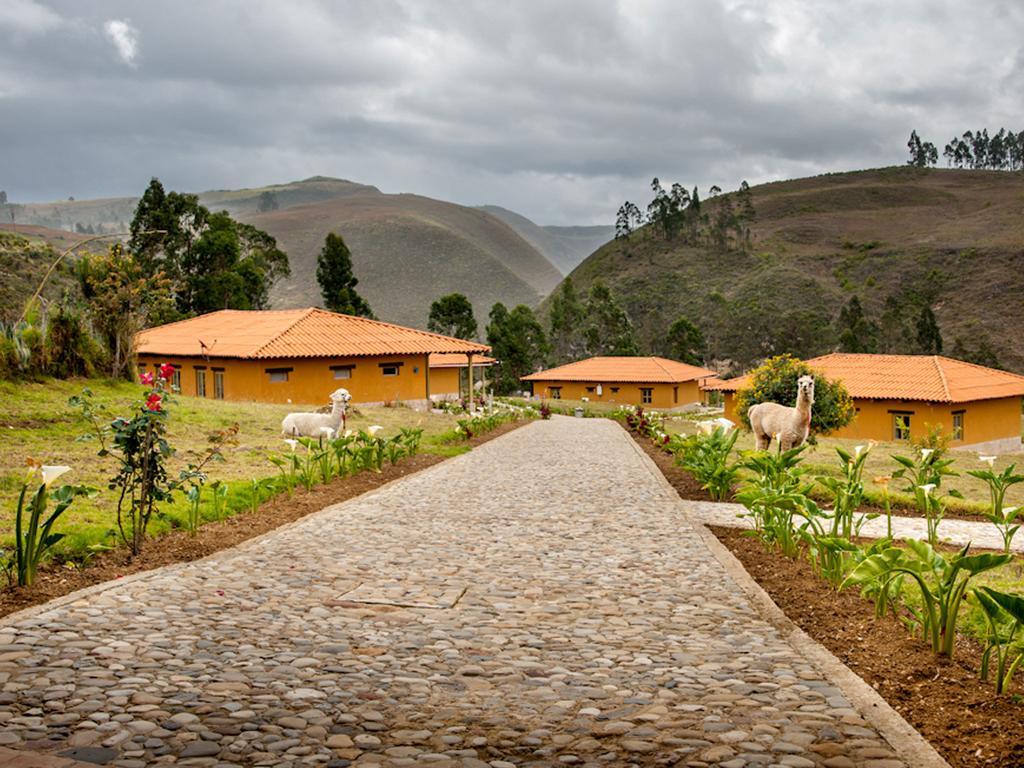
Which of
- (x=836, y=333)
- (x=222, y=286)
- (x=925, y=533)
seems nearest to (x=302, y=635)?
(x=925, y=533)

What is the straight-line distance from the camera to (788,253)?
4250 inches

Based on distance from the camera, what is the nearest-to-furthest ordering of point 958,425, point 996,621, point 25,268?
point 996,621
point 958,425
point 25,268

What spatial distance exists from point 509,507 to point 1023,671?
7.18m

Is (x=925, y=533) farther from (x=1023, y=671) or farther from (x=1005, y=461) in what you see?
(x=1005, y=461)

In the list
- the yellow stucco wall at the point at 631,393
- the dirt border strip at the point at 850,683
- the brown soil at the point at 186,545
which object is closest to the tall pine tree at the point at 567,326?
the yellow stucco wall at the point at 631,393

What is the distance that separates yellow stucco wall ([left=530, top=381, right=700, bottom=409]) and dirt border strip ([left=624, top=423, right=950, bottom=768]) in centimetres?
5153

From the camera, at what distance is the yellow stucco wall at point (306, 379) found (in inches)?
1243

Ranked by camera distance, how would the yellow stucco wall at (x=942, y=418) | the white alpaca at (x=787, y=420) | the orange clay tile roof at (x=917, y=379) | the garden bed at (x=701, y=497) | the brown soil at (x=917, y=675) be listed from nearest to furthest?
the brown soil at (x=917, y=675), the garden bed at (x=701, y=497), the white alpaca at (x=787, y=420), the yellow stucco wall at (x=942, y=418), the orange clay tile roof at (x=917, y=379)

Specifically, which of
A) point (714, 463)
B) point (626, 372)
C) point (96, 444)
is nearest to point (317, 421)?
point (96, 444)

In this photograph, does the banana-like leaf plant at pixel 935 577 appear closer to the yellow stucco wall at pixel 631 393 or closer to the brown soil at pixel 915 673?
the brown soil at pixel 915 673

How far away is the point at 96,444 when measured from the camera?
1427cm

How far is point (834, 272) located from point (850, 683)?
336 ft

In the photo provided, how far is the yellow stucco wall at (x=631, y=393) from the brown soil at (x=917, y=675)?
172ft

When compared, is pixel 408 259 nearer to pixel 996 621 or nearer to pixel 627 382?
pixel 627 382
